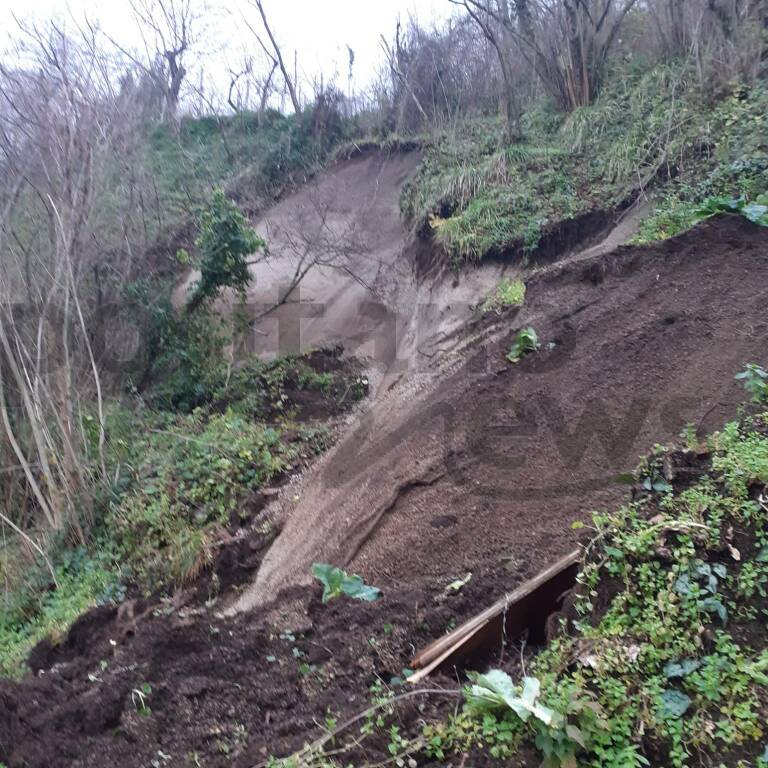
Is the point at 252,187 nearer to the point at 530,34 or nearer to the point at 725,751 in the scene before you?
the point at 530,34

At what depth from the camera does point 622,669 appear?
11.1ft

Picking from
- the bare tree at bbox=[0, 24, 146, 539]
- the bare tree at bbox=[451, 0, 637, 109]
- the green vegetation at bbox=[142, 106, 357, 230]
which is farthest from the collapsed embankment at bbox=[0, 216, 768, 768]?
the green vegetation at bbox=[142, 106, 357, 230]

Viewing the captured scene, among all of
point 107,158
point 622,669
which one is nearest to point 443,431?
point 622,669

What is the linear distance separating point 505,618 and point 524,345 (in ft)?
11.9

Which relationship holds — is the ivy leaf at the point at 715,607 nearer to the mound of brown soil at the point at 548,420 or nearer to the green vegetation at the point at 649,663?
the green vegetation at the point at 649,663

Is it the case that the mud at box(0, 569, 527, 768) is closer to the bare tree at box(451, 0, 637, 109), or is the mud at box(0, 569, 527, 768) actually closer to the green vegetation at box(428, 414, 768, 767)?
the green vegetation at box(428, 414, 768, 767)

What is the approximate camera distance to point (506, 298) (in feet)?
30.6

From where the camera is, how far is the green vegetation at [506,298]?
9.11m

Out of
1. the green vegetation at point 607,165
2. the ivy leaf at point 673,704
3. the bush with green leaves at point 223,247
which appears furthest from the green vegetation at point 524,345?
the bush with green leaves at point 223,247

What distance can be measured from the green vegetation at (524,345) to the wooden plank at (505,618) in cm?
319

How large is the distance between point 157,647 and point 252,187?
53.7 ft

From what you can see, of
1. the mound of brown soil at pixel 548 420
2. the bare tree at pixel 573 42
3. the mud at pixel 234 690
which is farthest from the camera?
the bare tree at pixel 573 42

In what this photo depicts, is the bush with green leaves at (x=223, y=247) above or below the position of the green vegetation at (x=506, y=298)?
above

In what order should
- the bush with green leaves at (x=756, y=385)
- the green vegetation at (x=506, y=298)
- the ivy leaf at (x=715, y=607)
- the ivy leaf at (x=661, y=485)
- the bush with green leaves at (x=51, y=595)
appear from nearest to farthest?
the ivy leaf at (x=715, y=607) → the ivy leaf at (x=661, y=485) → the bush with green leaves at (x=756, y=385) → the bush with green leaves at (x=51, y=595) → the green vegetation at (x=506, y=298)
